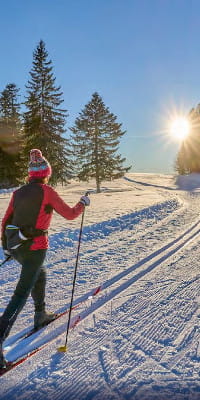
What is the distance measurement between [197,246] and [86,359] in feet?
16.4

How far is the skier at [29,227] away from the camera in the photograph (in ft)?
9.96

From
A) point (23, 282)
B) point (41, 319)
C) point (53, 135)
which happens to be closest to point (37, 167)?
point (23, 282)

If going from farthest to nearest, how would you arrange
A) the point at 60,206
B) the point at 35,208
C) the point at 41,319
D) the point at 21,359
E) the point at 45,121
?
the point at 45,121 < the point at 41,319 < the point at 60,206 < the point at 35,208 < the point at 21,359

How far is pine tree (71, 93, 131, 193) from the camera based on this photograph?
29562mm

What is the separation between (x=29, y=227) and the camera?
3.09m

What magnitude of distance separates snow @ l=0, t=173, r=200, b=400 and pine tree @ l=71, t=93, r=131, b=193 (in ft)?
76.1

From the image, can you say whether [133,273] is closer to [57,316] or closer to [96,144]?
[57,316]

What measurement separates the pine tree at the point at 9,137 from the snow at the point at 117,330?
98.6 ft

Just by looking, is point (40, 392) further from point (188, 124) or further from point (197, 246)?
point (188, 124)

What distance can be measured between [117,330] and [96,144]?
2720 centimetres

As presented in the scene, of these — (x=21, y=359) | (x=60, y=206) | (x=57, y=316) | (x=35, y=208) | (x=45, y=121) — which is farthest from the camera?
(x=45, y=121)

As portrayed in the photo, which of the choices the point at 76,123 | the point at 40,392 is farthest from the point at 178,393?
the point at 76,123

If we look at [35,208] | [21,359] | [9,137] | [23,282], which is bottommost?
[21,359]

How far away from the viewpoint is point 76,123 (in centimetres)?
3116
